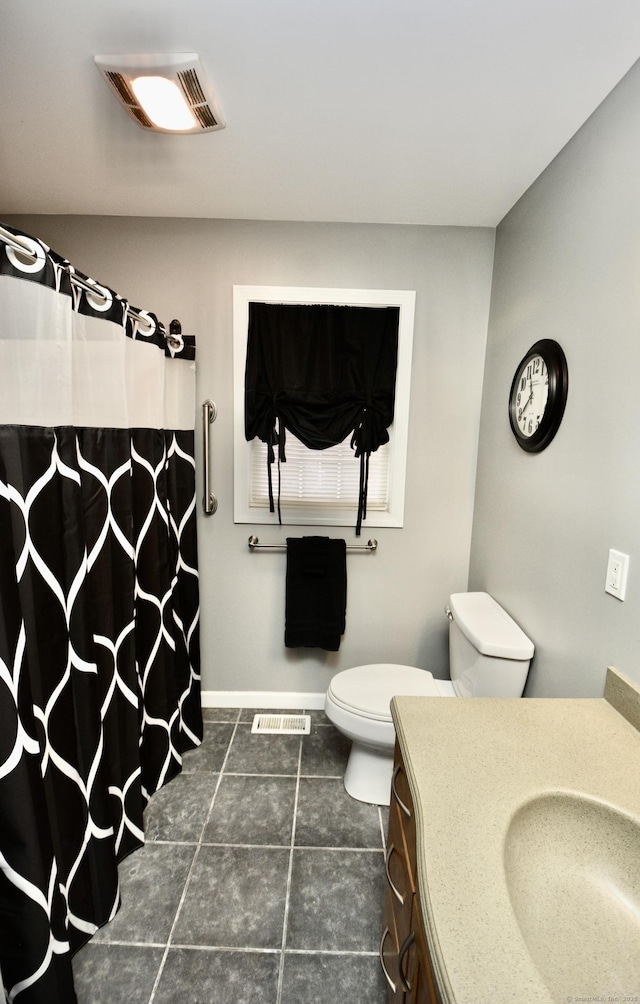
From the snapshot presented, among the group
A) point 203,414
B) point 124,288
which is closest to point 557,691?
point 203,414

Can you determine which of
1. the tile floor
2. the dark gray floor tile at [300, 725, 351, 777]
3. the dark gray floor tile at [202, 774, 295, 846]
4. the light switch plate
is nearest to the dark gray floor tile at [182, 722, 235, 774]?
the tile floor

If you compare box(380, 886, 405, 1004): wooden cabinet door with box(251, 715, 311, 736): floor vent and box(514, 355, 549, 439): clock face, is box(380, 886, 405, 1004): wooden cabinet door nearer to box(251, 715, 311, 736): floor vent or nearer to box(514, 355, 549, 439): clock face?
box(251, 715, 311, 736): floor vent

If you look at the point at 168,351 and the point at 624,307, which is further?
the point at 168,351

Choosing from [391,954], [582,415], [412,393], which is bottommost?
[391,954]

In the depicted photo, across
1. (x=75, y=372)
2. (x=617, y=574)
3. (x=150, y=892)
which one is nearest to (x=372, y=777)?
(x=150, y=892)

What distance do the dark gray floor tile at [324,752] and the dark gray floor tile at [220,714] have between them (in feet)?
1.29

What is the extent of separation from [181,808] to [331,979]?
0.79 m

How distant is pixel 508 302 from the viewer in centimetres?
183

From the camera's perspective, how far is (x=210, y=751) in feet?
6.72

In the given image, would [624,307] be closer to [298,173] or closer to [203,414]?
[298,173]

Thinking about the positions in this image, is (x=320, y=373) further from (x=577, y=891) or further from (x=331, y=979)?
(x=331, y=979)

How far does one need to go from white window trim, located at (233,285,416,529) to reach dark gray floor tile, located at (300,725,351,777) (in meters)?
1.02

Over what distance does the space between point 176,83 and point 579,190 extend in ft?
3.89

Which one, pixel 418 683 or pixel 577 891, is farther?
pixel 418 683
